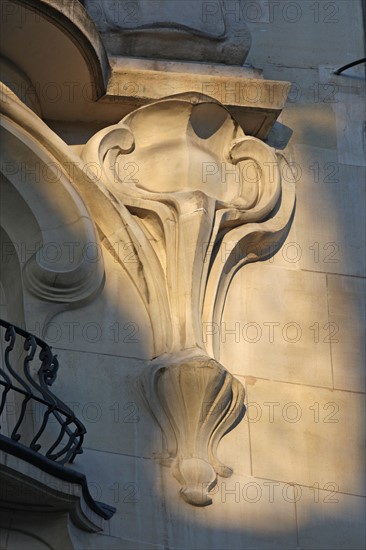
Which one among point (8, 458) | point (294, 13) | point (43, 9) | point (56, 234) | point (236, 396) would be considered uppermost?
point (294, 13)

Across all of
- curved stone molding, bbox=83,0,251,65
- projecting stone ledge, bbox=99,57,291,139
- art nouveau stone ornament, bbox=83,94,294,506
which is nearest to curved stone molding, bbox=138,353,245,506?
art nouveau stone ornament, bbox=83,94,294,506

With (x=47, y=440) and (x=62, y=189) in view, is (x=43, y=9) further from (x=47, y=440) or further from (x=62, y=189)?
(x=47, y=440)

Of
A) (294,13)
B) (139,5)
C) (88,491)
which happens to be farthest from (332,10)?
(88,491)

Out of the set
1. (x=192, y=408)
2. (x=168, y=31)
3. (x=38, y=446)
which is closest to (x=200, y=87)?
(x=168, y=31)

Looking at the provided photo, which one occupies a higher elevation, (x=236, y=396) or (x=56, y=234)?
(x=56, y=234)

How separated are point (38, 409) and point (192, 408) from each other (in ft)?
2.93

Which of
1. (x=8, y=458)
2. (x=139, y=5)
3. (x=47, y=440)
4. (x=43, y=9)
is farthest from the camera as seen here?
(x=139, y=5)

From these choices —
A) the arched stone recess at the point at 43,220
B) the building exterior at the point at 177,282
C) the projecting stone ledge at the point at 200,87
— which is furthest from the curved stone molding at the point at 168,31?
the arched stone recess at the point at 43,220

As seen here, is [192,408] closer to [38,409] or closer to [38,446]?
[38,409]

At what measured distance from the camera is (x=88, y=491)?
9.87 m

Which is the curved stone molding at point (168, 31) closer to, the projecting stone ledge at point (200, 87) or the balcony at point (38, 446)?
the projecting stone ledge at point (200, 87)

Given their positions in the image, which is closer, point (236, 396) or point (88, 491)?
point (88, 491)

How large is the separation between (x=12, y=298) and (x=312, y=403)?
1946 mm

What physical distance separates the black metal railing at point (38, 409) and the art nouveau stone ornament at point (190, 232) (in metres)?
0.61
